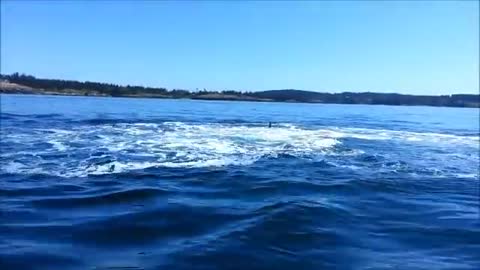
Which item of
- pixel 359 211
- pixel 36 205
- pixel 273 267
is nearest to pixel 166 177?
pixel 36 205

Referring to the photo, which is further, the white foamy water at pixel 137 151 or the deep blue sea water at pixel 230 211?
the white foamy water at pixel 137 151

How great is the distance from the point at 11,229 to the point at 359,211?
20.0 ft

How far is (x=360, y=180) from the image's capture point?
14344 millimetres

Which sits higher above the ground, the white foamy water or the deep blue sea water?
the deep blue sea water

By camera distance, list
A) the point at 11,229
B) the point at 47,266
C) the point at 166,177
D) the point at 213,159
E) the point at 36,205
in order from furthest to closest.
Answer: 1. the point at 213,159
2. the point at 166,177
3. the point at 36,205
4. the point at 11,229
5. the point at 47,266

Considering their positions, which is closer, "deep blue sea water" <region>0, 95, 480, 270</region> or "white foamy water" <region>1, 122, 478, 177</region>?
"deep blue sea water" <region>0, 95, 480, 270</region>

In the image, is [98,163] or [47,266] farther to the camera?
[98,163]

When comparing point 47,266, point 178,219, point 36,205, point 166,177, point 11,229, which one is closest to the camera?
point 47,266

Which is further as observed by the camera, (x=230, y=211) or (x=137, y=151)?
(x=137, y=151)

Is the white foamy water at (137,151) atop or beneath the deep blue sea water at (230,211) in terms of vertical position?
beneath

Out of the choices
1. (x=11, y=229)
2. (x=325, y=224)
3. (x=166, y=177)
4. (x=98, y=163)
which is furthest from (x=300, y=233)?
(x=98, y=163)

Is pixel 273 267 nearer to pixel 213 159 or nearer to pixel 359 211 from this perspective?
pixel 359 211

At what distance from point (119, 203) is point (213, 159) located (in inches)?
282

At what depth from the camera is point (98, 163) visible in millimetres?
15812
